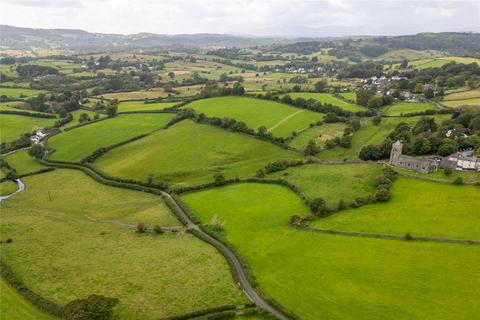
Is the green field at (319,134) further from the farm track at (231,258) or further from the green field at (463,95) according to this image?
the green field at (463,95)

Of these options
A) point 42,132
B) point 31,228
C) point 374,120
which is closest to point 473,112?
point 374,120

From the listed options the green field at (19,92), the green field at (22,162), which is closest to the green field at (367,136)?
the green field at (22,162)

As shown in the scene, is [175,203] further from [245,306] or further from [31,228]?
[245,306]

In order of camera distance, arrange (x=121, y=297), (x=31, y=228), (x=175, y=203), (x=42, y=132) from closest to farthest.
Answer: (x=121, y=297), (x=31, y=228), (x=175, y=203), (x=42, y=132)

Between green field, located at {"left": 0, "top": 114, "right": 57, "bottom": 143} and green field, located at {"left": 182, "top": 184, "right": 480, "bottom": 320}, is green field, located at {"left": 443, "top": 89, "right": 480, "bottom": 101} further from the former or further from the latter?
green field, located at {"left": 0, "top": 114, "right": 57, "bottom": 143}

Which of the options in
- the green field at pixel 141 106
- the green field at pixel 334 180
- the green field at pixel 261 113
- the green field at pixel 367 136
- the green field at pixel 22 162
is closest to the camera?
the green field at pixel 334 180

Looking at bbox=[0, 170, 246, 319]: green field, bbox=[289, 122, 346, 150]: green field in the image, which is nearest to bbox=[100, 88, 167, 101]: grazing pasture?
bbox=[289, 122, 346, 150]: green field
